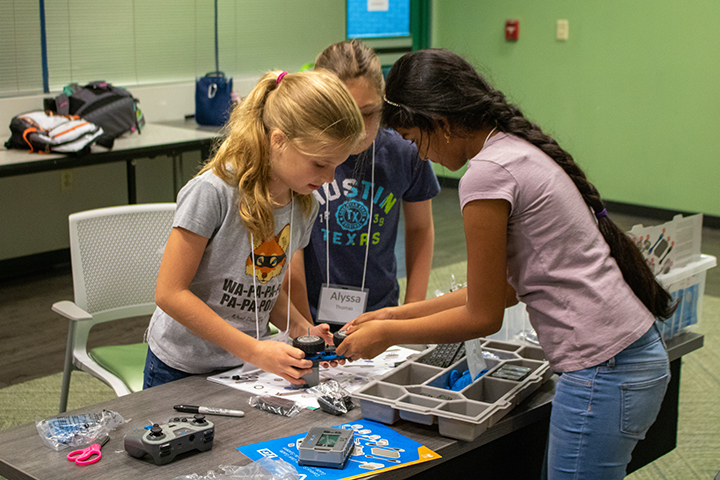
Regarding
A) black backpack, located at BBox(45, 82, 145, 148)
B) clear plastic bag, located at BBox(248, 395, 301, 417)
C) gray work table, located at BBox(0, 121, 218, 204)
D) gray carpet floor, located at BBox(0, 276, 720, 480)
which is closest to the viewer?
clear plastic bag, located at BBox(248, 395, 301, 417)

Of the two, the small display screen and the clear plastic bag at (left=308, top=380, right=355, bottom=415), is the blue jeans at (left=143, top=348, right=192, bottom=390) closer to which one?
the clear plastic bag at (left=308, top=380, right=355, bottom=415)

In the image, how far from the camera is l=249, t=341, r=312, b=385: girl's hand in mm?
1360

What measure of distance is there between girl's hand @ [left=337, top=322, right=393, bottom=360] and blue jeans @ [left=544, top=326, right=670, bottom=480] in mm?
326

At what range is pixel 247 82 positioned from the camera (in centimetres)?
591

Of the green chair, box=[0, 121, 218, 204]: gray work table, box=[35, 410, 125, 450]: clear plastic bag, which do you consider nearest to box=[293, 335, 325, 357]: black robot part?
box=[35, 410, 125, 450]: clear plastic bag

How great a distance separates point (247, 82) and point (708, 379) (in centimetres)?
405

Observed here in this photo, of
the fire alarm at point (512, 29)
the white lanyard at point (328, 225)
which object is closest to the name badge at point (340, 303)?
the white lanyard at point (328, 225)

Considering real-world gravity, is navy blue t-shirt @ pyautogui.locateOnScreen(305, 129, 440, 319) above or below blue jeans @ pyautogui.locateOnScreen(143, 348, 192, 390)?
above

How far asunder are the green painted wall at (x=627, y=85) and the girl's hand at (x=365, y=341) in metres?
4.69

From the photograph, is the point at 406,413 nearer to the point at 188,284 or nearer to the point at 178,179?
the point at 188,284

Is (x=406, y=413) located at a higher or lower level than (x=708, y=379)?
higher

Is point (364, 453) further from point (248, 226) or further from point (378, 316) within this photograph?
point (248, 226)

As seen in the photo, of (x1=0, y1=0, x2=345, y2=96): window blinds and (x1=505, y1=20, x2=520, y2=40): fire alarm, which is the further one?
(x1=505, y1=20, x2=520, y2=40): fire alarm

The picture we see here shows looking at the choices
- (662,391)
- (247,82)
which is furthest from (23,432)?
(247,82)
